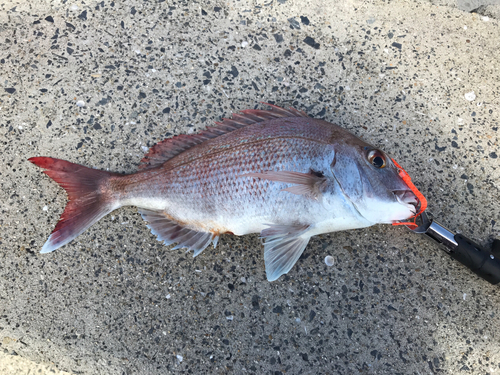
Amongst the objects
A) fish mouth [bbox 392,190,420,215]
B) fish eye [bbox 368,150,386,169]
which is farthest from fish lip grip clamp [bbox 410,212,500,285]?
fish eye [bbox 368,150,386,169]

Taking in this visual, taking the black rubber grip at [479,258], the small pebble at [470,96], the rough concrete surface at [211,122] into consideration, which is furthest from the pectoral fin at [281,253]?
the small pebble at [470,96]

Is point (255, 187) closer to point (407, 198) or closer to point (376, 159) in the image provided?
point (376, 159)

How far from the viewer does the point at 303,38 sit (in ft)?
7.84

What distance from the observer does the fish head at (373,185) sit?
5.43 ft

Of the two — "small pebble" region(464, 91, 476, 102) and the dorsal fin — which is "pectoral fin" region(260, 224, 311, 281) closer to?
the dorsal fin

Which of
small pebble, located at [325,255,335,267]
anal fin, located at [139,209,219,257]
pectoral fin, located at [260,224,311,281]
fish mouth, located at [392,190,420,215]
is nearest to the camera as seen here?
fish mouth, located at [392,190,420,215]

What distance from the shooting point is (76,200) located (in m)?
1.99

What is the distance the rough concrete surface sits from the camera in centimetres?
200

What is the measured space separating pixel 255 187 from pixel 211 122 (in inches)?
30.6

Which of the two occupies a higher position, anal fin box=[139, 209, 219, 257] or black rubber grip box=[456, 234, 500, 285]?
black rubber grip box=[456, 234, 500, 285]

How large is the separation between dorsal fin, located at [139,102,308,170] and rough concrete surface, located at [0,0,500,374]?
0.27 meters

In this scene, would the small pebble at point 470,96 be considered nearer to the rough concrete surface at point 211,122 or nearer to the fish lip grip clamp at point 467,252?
the rough concrete surface at point 211,122

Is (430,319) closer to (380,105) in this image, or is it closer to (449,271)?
(449,271)

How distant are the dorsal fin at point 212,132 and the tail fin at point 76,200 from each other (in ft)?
1.11
